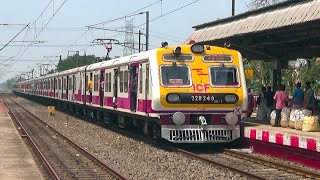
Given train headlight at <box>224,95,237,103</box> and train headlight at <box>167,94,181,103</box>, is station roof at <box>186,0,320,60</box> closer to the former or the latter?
train headlight at <box>224,95,237,103</box>

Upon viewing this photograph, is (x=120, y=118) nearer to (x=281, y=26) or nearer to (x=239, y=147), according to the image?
(x=239, y=147)

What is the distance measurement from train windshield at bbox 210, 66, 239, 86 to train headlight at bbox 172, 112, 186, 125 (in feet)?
4.81

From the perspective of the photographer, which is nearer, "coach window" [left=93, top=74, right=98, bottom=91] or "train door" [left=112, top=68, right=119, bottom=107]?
"train door" [left=112, top=68, right=119, bottom=107]

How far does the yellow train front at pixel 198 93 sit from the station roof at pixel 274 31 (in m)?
1.34

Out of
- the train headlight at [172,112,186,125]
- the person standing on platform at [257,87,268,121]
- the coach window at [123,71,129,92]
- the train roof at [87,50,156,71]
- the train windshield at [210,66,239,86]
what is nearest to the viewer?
the train headlight at [172,112,186,125]

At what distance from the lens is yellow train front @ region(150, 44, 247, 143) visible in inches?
555

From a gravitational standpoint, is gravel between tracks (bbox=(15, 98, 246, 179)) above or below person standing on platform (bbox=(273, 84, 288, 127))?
below

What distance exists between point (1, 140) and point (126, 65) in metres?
4.89

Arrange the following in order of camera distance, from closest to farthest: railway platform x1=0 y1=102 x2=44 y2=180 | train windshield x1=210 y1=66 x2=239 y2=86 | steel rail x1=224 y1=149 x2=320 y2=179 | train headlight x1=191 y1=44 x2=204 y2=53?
steel rail x1=224 y1=149 x2=320 y2=179 < railway platform x1=0 y1=102 x2=44 y2=180 < train windshield x1=210 y1=66 x2=239 y2=86 < train headlight x1=191 y1=44 x2=204 y2=53

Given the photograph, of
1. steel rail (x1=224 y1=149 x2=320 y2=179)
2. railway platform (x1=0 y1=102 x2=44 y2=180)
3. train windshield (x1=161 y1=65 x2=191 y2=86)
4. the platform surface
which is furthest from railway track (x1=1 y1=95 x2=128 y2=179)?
the platform surface

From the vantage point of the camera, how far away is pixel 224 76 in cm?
1486

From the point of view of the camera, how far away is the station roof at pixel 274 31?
13227 mm

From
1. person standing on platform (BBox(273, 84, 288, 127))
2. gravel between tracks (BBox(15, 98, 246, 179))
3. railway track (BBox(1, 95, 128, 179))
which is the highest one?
person standing on platform (BBox(273, 84, 288, 127))

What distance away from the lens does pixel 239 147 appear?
1527 cm
